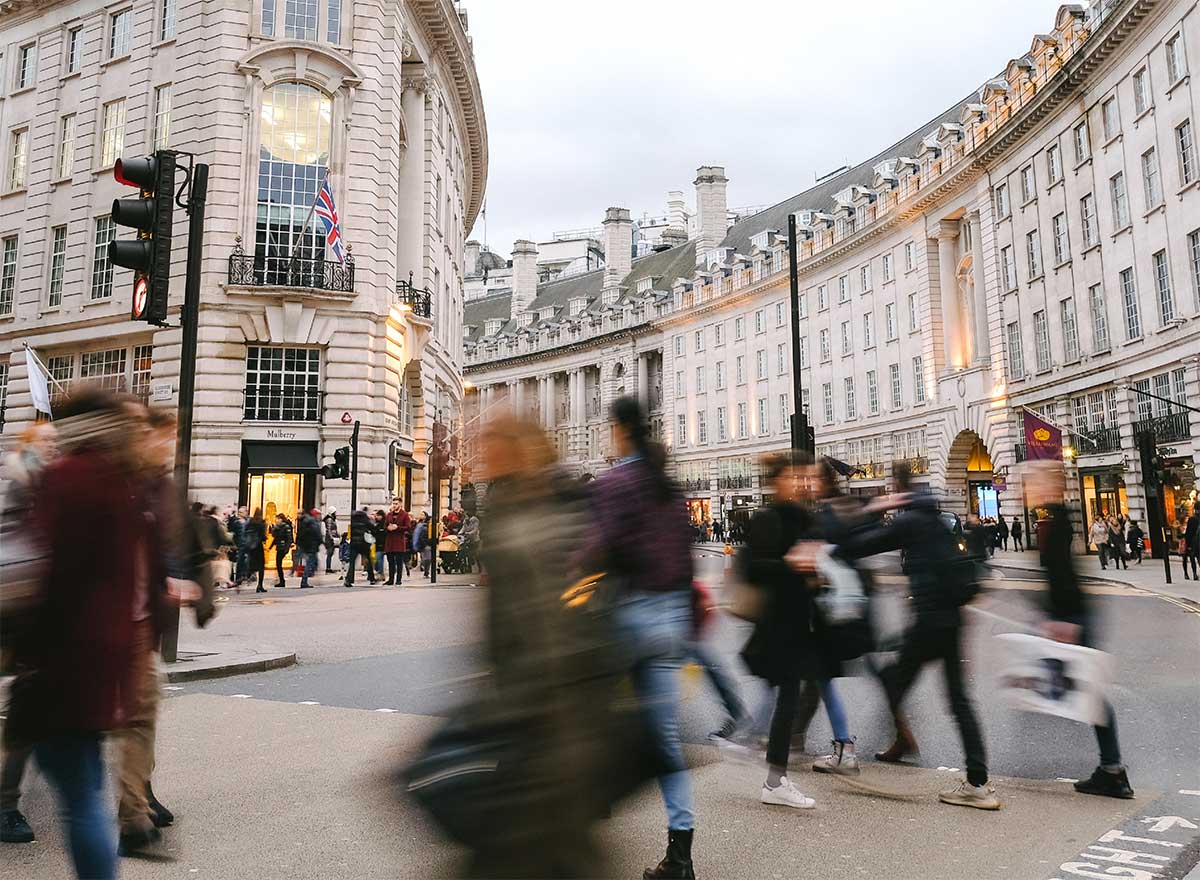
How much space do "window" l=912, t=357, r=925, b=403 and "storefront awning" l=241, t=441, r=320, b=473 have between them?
3329cm

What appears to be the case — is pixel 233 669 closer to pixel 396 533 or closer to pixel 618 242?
pixel 396 533

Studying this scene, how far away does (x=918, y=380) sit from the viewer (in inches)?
1913

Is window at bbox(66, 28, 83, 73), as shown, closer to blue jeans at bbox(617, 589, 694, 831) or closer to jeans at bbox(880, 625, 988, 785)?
blue jeans at bbox(617, 589, 694, 831)

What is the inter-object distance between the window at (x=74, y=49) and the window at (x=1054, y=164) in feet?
124

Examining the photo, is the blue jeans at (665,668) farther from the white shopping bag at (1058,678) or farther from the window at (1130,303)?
the window at (1130,303)

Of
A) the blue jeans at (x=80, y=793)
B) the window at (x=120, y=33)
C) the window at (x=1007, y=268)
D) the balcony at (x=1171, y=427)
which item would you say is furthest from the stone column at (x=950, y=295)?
the blue jeans at (x=80, y=793)

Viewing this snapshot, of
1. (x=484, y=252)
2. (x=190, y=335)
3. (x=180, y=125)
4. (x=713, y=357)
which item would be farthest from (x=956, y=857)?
(x=484, y=252)

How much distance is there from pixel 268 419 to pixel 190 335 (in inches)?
747

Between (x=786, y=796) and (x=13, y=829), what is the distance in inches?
156

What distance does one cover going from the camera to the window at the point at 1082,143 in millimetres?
34375

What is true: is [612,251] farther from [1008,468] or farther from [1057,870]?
[1057,870]

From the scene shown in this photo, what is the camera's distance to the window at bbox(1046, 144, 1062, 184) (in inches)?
1441

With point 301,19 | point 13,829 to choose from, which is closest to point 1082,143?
point 301,19

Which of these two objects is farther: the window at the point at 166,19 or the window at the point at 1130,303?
the window at the point at 1130,303
